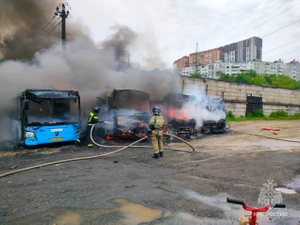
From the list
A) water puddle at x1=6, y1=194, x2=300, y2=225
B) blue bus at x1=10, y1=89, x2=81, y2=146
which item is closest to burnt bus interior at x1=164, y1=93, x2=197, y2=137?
blue bus at x1=10, y1=89, x2=81, y2=146

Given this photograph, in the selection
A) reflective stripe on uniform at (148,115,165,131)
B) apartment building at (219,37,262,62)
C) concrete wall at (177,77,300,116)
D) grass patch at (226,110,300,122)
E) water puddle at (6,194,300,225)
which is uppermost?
apartment building at (219,37,262,62)

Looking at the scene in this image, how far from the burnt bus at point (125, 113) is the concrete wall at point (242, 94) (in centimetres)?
1041

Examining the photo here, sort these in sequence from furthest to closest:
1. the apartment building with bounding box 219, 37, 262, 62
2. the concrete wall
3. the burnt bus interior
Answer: the apartment building with bounding box 219, 37, 262, 62 → the concrete wall → the burnt bus interior

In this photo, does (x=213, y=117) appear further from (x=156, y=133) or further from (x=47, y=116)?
(x=47, y=116)

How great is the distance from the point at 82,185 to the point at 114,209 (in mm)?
1292

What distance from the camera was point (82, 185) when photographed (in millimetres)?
4234

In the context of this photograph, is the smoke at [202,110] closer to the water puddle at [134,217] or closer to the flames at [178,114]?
the flames at [178,114]

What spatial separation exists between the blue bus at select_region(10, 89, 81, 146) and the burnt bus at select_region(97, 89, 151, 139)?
1420mm

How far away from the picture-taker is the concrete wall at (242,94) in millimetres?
21109

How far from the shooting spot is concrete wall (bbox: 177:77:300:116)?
69.3ft

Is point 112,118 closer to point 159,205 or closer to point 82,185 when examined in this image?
point 82,185

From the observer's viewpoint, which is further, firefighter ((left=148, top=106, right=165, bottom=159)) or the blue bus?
the blue bus

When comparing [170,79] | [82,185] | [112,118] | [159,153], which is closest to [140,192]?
[82,185]

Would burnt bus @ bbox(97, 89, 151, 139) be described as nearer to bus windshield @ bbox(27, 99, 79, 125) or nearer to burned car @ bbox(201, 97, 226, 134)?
bus windshield @ bbox(27, 99, 79, 125)
